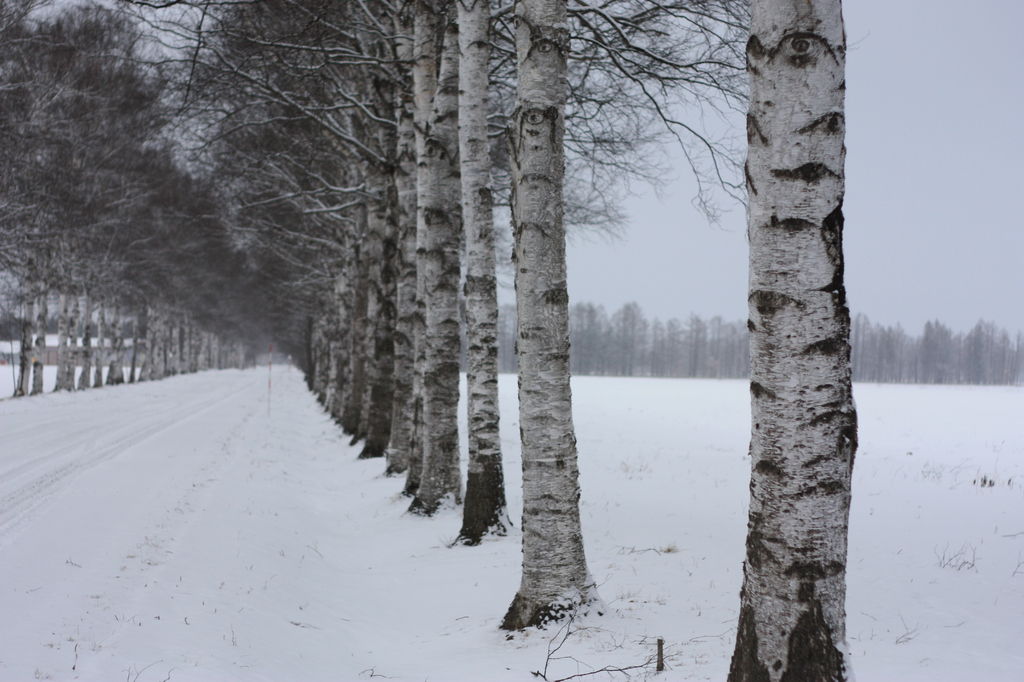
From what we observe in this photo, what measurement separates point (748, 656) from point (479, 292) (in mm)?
4729

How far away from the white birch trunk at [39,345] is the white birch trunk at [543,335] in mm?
25637

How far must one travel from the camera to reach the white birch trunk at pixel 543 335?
15.0 ft

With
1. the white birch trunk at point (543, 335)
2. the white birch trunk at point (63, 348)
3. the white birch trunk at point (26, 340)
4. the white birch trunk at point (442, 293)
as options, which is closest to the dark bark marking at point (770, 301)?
the white birch trunk at point (543, 335)

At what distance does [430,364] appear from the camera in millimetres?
7859

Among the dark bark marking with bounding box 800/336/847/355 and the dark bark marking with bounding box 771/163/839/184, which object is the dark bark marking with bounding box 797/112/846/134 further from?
the dark bark marking with bounding box 800/336/847/355

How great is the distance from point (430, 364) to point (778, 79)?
572cm

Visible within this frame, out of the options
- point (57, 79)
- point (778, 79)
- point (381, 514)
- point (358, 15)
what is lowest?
point (381, 514)

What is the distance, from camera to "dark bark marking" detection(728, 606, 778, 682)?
8.87ft

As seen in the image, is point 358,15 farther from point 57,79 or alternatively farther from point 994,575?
point 57,79

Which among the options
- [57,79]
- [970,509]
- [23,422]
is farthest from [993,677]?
[57,79]

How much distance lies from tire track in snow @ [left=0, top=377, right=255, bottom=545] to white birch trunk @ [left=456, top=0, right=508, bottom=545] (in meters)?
4.15

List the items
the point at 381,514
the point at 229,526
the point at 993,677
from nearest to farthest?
the point at 993,677 < the point at 229,526 < the point at 381,514

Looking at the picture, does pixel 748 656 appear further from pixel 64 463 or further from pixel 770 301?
pixel 64 463

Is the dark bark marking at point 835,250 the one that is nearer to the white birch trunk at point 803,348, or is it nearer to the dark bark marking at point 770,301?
the white birch trunk at point 803,348
